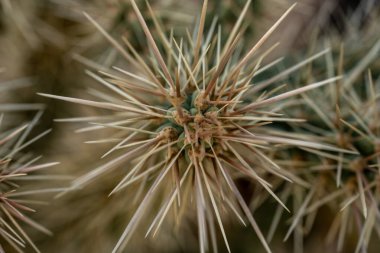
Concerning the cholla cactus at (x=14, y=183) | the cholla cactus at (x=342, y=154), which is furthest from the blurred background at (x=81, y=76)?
the cholla cactus at (x=342, y=154)

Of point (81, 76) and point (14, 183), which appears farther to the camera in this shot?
point (81, 76)

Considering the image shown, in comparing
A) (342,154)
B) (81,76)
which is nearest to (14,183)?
(81,76)

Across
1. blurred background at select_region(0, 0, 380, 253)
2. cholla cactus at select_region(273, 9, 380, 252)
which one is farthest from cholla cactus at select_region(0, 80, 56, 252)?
cholla cactus at select_region(273, 9, 380, 252)

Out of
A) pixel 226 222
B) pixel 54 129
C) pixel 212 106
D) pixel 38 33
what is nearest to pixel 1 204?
pixel 212 106

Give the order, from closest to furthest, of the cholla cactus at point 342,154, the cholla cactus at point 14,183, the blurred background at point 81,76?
the cholla cactus at point 14,183 < the cholla cactus at point 342,154 < the blurred background at point 81,76

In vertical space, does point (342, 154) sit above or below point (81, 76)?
below

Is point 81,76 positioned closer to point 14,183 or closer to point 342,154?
point 14,183

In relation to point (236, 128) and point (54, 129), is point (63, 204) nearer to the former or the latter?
point (54, 129)

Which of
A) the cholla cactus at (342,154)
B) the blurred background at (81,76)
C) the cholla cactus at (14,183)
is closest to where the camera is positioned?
the cholla cactus at (14,183)

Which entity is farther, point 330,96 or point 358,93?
point 358,93

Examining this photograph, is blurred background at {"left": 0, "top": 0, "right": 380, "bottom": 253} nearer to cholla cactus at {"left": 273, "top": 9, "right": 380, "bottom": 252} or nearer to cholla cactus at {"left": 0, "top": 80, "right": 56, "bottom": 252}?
cholla cactus at {"left": 0, "top": 80, "right": 56, "bottom": 252}

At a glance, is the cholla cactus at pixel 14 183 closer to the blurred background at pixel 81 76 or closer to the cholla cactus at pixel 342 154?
the blurred background at pixel 81 76
